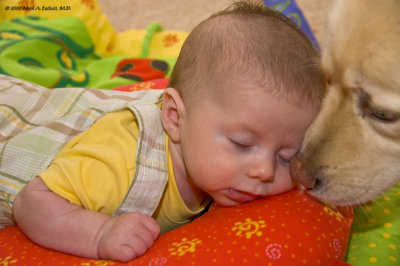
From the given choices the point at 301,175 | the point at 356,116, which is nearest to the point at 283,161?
the point at 301,175

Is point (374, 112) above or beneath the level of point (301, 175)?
above

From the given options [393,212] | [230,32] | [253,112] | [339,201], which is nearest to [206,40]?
[230,32]

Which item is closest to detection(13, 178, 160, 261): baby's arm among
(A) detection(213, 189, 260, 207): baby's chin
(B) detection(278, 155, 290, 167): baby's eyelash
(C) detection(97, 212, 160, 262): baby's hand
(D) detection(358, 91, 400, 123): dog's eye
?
(C) detection(97, 212, 160, 262): baby's hand

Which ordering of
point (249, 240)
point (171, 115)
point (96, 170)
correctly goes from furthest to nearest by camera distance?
point (171, 115) < point (96, 170) < point (249, 240)

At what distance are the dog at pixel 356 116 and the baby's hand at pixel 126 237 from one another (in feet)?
1.13

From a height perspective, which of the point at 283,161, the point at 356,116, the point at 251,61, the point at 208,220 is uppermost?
the point at 251,61

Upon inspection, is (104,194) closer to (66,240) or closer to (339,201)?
(66,240)

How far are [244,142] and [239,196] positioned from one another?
0.46ft

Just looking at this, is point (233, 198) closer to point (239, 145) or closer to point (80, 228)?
point (239, 145)

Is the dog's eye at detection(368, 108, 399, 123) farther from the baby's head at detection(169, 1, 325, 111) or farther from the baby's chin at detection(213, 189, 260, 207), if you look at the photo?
the baby's chin at detection(213, 189, 260, 207)

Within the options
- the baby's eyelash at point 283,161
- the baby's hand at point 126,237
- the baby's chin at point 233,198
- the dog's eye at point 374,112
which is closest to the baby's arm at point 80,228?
the baby's hand at point 126,237

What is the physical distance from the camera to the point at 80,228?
90 cm

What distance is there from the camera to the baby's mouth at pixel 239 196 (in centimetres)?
99

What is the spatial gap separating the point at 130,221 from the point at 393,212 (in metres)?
0.76
